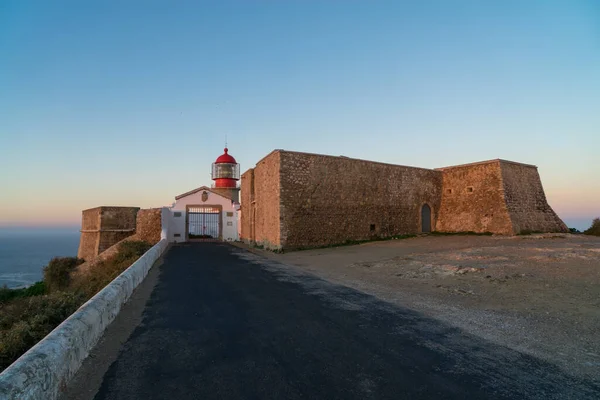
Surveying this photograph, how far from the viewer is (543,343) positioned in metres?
4.12

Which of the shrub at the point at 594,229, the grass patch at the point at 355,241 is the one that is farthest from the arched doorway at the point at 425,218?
the shrub at the point at 594,229

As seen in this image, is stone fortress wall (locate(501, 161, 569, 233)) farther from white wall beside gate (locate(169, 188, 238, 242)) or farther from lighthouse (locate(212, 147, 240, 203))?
lighthouse (locate(212, 147, 240, 203))

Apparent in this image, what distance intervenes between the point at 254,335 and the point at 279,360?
36.1 inches

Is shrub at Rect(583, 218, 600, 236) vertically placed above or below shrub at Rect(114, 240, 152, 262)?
above

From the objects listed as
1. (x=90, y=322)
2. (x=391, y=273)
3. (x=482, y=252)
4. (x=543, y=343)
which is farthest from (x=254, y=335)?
(x=482, y=252)

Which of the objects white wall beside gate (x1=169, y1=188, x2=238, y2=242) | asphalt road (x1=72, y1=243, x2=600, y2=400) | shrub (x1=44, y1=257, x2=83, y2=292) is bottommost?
shrub (x1=44, y1=257, x2=83, y2=292)

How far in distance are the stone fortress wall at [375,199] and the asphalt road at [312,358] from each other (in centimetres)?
1127

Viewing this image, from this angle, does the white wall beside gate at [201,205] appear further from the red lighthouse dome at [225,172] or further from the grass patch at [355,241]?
the grass patch at [355,241]

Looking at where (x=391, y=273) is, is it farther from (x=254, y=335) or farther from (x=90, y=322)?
(x=90, y=322)

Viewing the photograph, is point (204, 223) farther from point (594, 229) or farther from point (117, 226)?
point (594, 229)

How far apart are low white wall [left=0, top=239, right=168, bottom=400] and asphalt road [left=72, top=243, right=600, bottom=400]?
37cm

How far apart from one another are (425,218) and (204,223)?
18824mm

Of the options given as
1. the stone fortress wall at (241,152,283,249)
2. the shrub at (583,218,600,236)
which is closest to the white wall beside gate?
the stone fortress wall at (241,152,283,249)

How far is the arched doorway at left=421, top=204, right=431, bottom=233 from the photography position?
22141mm
